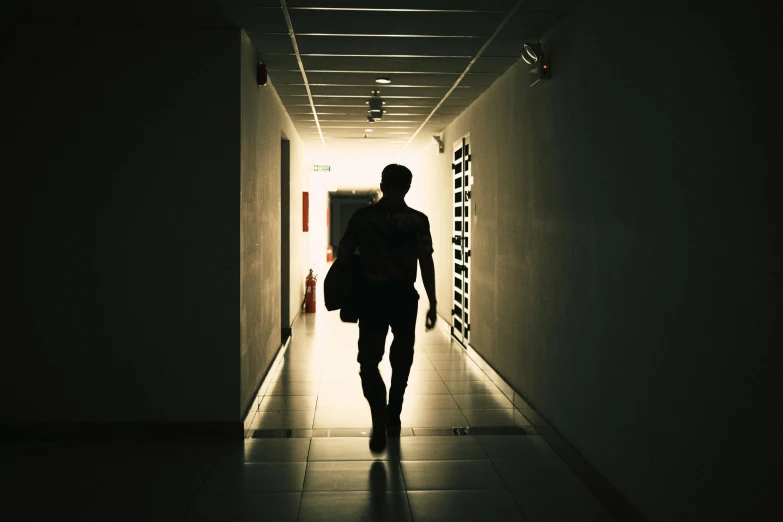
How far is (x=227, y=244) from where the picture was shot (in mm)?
4090

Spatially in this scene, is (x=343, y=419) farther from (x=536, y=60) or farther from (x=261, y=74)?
(x=536, y=60)

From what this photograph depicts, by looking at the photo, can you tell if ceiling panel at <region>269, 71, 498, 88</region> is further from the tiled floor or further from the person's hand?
the tiled floor

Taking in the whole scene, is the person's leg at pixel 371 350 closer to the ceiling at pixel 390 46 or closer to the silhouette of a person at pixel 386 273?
the silhouette of a person at pixel 386 273

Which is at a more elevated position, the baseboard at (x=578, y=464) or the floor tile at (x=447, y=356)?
the baseboard at (x=578, y=464)

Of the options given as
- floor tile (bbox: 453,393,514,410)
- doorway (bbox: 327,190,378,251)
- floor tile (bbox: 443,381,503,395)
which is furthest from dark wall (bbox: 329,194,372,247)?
floor tile (bbox: 453,393,514,410)

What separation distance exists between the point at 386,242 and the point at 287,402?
1.82 meters

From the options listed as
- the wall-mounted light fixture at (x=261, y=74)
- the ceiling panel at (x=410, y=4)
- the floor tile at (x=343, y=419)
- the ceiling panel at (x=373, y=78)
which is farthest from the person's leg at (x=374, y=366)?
the ceiling panel at (x=373, y=78)

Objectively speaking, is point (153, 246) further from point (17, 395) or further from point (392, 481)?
point (392, 481)

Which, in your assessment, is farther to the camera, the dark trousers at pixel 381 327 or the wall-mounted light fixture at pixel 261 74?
the wall-mounted light fixture at pixel 261 74

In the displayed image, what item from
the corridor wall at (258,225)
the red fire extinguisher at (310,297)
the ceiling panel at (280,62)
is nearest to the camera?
the corridor wall at (258,225)

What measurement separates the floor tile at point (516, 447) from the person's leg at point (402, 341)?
1.84 feet

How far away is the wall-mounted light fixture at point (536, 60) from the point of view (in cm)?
414

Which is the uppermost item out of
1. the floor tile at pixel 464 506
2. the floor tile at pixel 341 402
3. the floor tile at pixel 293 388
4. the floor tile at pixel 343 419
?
the floor tile at pixel 464 506

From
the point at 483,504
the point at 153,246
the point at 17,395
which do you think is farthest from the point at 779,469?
the point at 17,395
